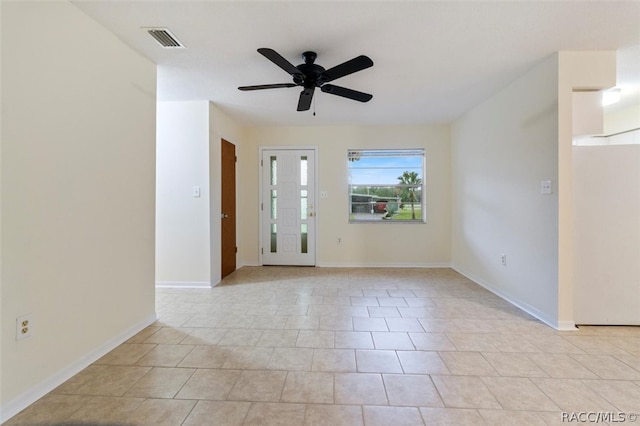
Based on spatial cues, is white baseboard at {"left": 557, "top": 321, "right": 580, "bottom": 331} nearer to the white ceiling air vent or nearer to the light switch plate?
the light switch plate

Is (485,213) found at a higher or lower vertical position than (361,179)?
lower

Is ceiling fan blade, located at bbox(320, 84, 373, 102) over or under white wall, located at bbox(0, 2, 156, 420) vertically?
over

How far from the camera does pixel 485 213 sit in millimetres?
3930

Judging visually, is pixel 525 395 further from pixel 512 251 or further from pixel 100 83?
pixel 100 83

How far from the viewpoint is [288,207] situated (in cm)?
525

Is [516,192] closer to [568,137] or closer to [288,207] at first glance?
[568,137]

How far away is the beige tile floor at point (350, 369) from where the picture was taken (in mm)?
1576

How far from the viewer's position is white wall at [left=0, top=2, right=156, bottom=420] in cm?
160

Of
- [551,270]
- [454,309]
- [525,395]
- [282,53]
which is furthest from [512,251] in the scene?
[282,53]

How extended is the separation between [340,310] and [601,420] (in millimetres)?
1966

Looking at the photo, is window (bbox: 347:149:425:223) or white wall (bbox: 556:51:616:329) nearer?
white wall (bbox: 556:51:616:329)

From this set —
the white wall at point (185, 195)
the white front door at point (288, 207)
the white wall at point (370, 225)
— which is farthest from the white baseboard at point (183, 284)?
the white front door at point (288, 207)

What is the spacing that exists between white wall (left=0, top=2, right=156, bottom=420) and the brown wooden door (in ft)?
5.71

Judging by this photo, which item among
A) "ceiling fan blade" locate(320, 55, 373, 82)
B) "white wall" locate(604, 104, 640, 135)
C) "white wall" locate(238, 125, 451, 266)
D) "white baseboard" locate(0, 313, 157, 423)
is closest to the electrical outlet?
"white baseboard" locate(0, 313, 157, 423)
